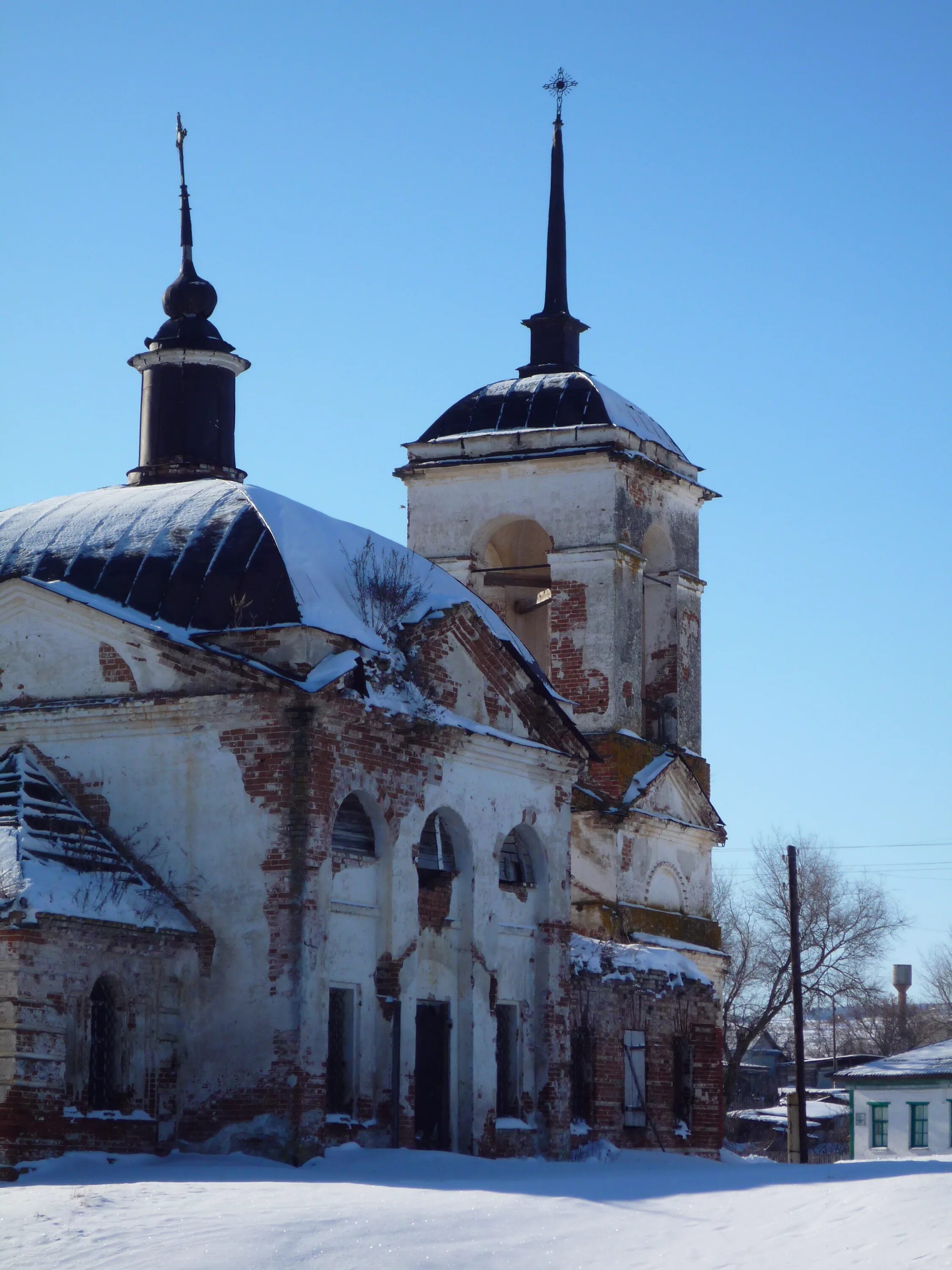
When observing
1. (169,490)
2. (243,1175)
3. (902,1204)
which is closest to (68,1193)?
(243,1175)

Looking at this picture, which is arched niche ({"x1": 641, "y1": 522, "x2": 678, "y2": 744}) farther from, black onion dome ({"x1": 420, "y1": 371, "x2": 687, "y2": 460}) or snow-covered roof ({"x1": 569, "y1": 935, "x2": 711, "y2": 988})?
snow-covered roof ({"x1": 569, "y1": 935, "x2": 711, "y2": 988})

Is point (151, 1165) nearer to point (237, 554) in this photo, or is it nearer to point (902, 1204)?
point (237, 554)

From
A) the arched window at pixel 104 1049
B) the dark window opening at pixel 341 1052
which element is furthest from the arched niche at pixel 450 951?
the arched window at pixel 104 1049

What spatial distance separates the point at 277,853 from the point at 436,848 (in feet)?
8.55

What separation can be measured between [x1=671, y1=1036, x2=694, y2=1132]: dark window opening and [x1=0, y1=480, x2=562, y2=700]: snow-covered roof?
640 cm

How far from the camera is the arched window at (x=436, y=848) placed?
802 inches

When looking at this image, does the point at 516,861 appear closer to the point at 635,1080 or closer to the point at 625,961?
the point at 625,961

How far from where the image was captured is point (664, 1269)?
39.3 ft

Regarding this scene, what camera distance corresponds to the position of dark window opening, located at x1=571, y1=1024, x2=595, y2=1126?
75.5 feet

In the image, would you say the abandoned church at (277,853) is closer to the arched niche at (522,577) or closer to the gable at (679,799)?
the gable at (679,799)

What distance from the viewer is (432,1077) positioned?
20.2m

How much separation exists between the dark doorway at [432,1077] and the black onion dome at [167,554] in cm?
416

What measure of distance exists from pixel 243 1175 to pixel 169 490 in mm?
7441

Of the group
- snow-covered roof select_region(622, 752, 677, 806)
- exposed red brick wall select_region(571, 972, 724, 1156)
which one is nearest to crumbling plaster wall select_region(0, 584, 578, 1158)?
exposed red brick wall select_region(571, 972, 724, 1156)
